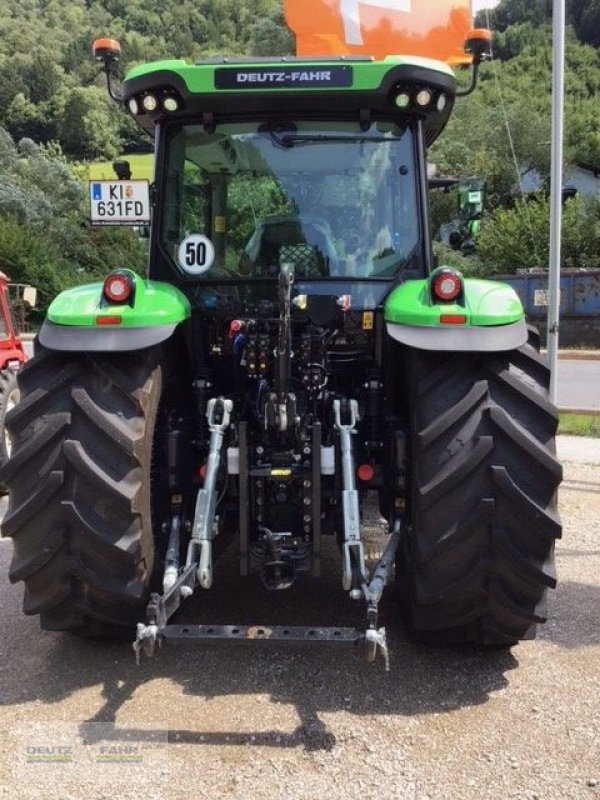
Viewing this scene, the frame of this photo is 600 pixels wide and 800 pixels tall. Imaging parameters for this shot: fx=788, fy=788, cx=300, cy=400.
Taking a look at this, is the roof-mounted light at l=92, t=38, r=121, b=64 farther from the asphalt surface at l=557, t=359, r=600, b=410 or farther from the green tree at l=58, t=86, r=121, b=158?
the green tree at l=58, t=86, r=121, b=158

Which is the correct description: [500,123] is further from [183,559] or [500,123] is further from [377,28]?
[183,559]

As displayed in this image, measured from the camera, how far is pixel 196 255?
12.7 ft

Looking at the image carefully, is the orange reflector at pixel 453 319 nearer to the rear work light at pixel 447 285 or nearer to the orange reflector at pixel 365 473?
the rear work light at pixel 447 285

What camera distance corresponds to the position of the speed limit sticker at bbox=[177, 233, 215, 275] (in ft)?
12.7

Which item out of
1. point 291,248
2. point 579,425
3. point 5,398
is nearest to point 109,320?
point 291,248

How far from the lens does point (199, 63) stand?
145 inches

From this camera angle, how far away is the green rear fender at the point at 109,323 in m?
3.22

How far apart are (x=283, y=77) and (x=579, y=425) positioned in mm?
7421

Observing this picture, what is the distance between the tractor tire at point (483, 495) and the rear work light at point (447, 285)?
25 cm

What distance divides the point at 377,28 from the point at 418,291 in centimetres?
512

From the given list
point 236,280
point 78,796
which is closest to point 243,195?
point 236,280

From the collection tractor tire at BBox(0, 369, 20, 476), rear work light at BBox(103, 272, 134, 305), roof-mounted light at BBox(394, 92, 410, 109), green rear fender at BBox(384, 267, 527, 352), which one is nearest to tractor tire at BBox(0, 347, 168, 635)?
rear work light at BBox(103, 272, 134, 305)

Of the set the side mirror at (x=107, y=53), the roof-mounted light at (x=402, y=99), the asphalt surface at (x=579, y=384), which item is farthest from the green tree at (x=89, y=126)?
the roof-mounted light at (x=402, y=99)

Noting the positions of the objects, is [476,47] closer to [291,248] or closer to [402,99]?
[402,99]
